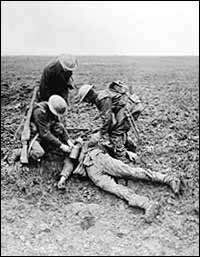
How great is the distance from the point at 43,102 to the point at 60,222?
5.88ft

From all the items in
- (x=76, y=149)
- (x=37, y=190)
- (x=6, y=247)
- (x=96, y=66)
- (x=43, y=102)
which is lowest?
(x=6, y=247)

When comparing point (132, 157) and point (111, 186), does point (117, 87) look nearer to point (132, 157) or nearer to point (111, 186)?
point (132, 157)

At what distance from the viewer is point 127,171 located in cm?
607

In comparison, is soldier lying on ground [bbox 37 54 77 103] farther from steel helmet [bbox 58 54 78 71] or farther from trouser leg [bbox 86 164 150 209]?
trouser leg [bbox 86 164 150 209]

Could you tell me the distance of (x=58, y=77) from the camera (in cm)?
666

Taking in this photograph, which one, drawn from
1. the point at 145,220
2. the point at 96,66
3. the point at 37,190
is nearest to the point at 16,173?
the point at 37,190

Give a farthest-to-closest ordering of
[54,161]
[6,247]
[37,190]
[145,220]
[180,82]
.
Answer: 1. [180,82]
2. [54,161]
3. [37,190]
4. [145,220]
5. [6,247]

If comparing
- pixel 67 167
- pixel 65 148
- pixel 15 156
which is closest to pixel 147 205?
pixel 67 167

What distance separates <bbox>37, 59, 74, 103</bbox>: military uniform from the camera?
259 inches

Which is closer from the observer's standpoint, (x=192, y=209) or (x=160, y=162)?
(x=192, y=209)

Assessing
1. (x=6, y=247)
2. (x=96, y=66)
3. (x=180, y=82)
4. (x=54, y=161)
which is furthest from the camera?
(x=96, y=66)

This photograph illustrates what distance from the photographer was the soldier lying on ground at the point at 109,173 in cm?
585

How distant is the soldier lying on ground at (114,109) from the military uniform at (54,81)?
422 mm

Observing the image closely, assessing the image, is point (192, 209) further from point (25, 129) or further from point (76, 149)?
point (25, 129)
